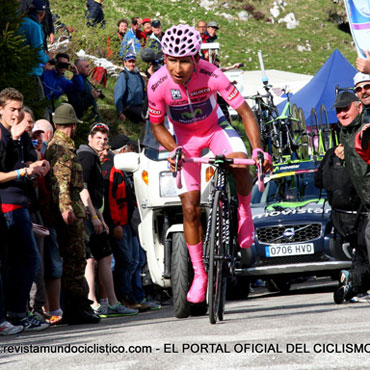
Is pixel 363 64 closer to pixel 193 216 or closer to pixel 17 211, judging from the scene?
pixel 193 216

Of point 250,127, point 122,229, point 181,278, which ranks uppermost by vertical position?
point 250,127

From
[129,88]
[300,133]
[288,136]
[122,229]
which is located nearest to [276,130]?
[288,136]

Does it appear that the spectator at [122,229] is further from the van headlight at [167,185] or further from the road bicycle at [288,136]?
the road bicycle at [288,136]

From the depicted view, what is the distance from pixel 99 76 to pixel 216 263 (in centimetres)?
1415

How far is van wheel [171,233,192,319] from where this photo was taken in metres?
9.80

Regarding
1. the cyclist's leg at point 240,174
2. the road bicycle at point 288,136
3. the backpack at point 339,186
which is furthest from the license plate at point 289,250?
the road bicycle at point 288,136

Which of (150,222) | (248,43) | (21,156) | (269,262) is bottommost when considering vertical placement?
(269,262)

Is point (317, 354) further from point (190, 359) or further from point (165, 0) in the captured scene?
point (165, 0)

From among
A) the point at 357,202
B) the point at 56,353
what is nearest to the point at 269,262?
the point at 357,202

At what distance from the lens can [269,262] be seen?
13.9 meters

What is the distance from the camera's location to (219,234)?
8.80 m

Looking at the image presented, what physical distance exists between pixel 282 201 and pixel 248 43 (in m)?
51.6

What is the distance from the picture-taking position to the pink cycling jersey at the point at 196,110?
29.9 feet

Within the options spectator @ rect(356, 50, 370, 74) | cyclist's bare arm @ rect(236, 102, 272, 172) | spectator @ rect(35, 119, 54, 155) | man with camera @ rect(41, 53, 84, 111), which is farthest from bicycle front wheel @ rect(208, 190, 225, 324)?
man with camera @ rect(41, 53, 84, 111)
